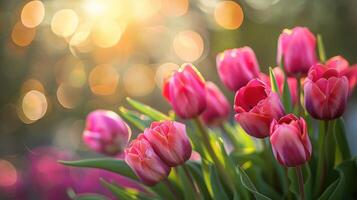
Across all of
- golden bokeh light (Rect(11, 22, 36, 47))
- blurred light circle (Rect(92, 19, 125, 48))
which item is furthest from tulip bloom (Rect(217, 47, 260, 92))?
blurred light circle (Rect(92, 19, 125, 48))

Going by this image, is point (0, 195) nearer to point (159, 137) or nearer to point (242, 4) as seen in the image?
point (159, 137)

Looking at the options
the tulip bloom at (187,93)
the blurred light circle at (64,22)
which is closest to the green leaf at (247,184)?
the tulip bloom at (187,93)

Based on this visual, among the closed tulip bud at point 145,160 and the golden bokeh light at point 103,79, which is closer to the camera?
the closed tulip bud at point 145,160

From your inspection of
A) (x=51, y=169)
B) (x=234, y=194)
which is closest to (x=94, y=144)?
(x=234, y=194)

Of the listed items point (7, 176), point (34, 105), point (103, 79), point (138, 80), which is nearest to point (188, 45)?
point (138, 80)

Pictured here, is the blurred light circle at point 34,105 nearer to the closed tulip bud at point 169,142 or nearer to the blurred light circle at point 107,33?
the blurred light circle at point 107,33

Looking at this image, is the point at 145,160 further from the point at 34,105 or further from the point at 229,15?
the point at 229,15
